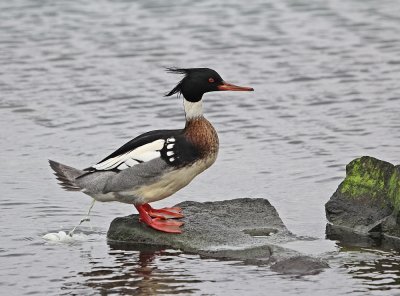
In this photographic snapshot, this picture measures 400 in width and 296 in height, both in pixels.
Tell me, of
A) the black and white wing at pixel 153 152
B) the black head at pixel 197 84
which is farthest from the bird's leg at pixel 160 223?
the black head at pixel 197 84

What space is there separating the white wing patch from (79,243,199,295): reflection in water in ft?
2.31

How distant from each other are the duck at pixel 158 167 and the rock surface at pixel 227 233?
0.39 feet

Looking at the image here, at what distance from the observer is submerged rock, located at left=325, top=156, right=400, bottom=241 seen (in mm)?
10172

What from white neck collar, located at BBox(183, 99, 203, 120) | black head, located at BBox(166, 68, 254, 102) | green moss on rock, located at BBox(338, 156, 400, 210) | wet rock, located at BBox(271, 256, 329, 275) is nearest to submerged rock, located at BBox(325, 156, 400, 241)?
green moss on rock, located at BBox(338, 156, 400, 210)

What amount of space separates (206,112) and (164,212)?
4.78 meters

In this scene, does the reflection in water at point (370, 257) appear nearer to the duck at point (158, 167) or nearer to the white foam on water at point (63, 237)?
the duck at point (158, 167)

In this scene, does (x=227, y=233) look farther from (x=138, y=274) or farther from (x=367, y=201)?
(x=367, y=201)

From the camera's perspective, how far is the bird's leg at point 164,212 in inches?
402

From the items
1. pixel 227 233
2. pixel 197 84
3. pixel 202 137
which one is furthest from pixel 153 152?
pixel 227 233

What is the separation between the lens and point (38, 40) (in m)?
19.2

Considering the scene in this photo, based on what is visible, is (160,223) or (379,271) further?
(160,223)

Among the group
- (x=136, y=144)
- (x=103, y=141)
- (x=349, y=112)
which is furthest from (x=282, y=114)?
(x=136, y=144)

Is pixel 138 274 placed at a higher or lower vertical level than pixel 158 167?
lower

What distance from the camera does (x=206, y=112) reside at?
48.8ft
